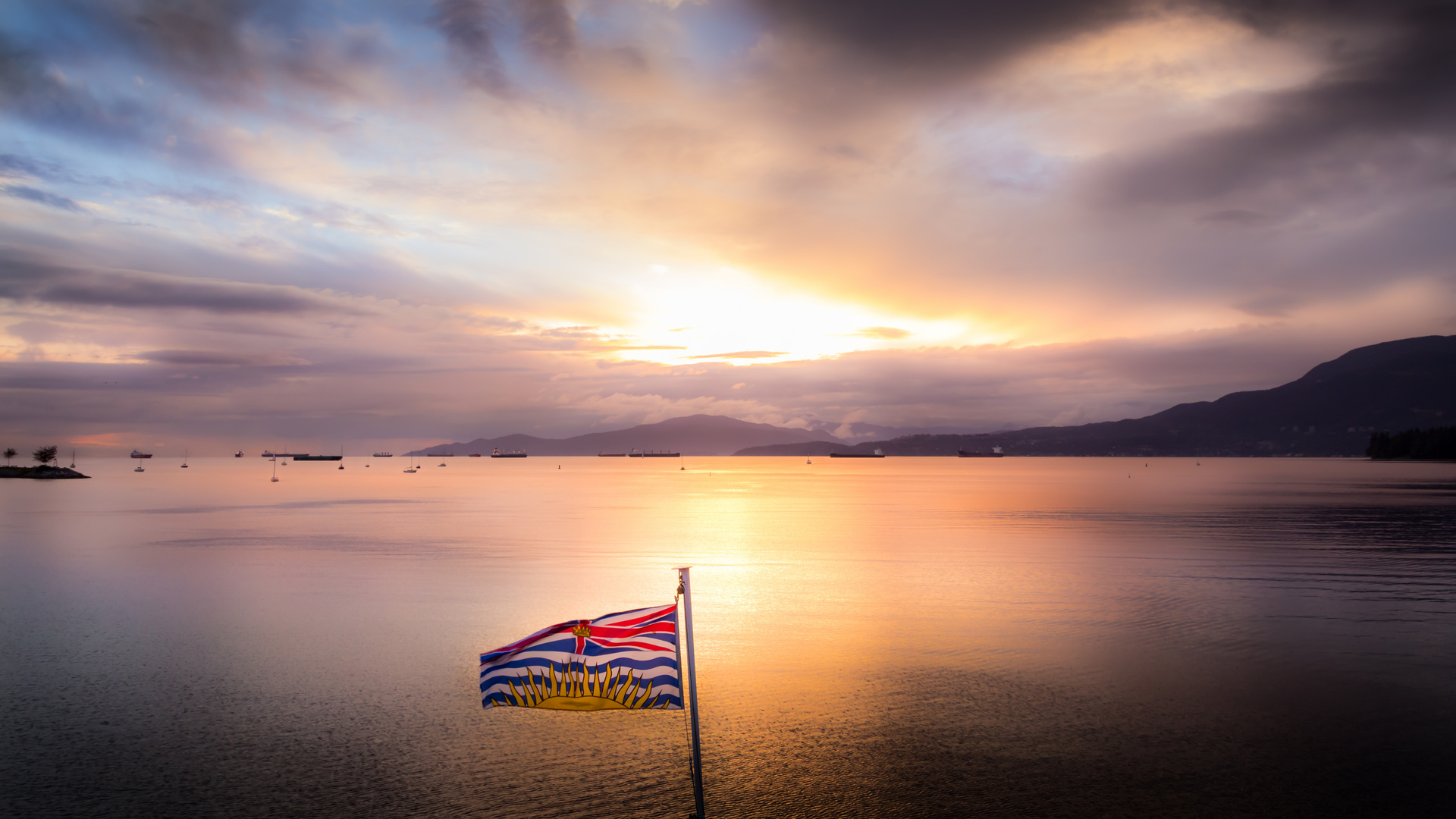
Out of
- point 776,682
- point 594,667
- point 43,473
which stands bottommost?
point 776,682

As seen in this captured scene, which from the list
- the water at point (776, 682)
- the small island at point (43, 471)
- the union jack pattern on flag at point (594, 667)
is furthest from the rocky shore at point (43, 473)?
the union jack pattern on flag at point (594, 667)

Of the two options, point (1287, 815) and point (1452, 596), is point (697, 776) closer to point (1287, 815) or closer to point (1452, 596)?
point (1287, 815)

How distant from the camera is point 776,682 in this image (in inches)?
717

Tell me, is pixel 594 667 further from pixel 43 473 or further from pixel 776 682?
pixel 43 473

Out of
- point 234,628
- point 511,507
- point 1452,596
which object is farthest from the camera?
point 511,507

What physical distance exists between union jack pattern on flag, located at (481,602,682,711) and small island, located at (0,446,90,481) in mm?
188386

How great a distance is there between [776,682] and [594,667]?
726cm

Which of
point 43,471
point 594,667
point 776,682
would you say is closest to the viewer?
point 594,667

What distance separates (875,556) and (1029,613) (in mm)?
15748

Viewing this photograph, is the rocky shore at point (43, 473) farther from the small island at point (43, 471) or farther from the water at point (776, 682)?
the water at point (776, 682)

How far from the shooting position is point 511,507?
84.1m

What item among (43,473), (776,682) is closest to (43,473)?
(43,473)

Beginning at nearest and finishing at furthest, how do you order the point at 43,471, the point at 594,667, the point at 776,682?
the point at 594,667 < the point at 776,682 < the point at 43,471

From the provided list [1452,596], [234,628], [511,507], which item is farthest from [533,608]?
[511,507]
